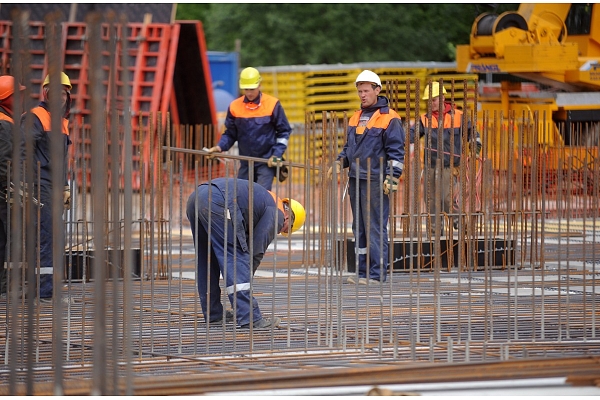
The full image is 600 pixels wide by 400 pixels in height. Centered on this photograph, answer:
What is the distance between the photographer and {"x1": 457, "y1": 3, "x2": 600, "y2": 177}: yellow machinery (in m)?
18.1

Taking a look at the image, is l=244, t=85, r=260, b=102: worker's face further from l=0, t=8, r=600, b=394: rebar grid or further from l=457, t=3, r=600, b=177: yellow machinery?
l=457, t=3, r=600, b=177: yellow machinery

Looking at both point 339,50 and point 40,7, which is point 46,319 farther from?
point 339,50

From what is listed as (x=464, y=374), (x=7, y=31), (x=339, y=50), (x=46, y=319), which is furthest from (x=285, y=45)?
(x=464, y=374)

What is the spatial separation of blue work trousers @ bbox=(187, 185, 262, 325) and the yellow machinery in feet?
36.8

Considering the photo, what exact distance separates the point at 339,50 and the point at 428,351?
29159 mm

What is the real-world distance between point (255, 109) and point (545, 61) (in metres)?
8.15

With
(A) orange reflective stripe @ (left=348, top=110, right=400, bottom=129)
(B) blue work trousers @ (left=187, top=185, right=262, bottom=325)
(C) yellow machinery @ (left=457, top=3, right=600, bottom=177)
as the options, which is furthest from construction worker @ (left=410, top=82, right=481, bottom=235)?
(C) yellow machinery @ (left=457, top=3, right=600, bottom=177)

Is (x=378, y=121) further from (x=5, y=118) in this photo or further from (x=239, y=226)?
(x=5, y=118)

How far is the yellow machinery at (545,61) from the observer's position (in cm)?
1809

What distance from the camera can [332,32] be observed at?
3478 cm

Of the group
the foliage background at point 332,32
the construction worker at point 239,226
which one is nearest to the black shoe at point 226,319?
the construction worker at point 239,226

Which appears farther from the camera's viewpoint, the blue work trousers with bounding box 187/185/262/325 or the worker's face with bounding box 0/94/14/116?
the worker's face with bounding box 0/94/14/116

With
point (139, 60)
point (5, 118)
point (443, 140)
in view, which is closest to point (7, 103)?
point (5, 118)

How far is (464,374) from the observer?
503cm
